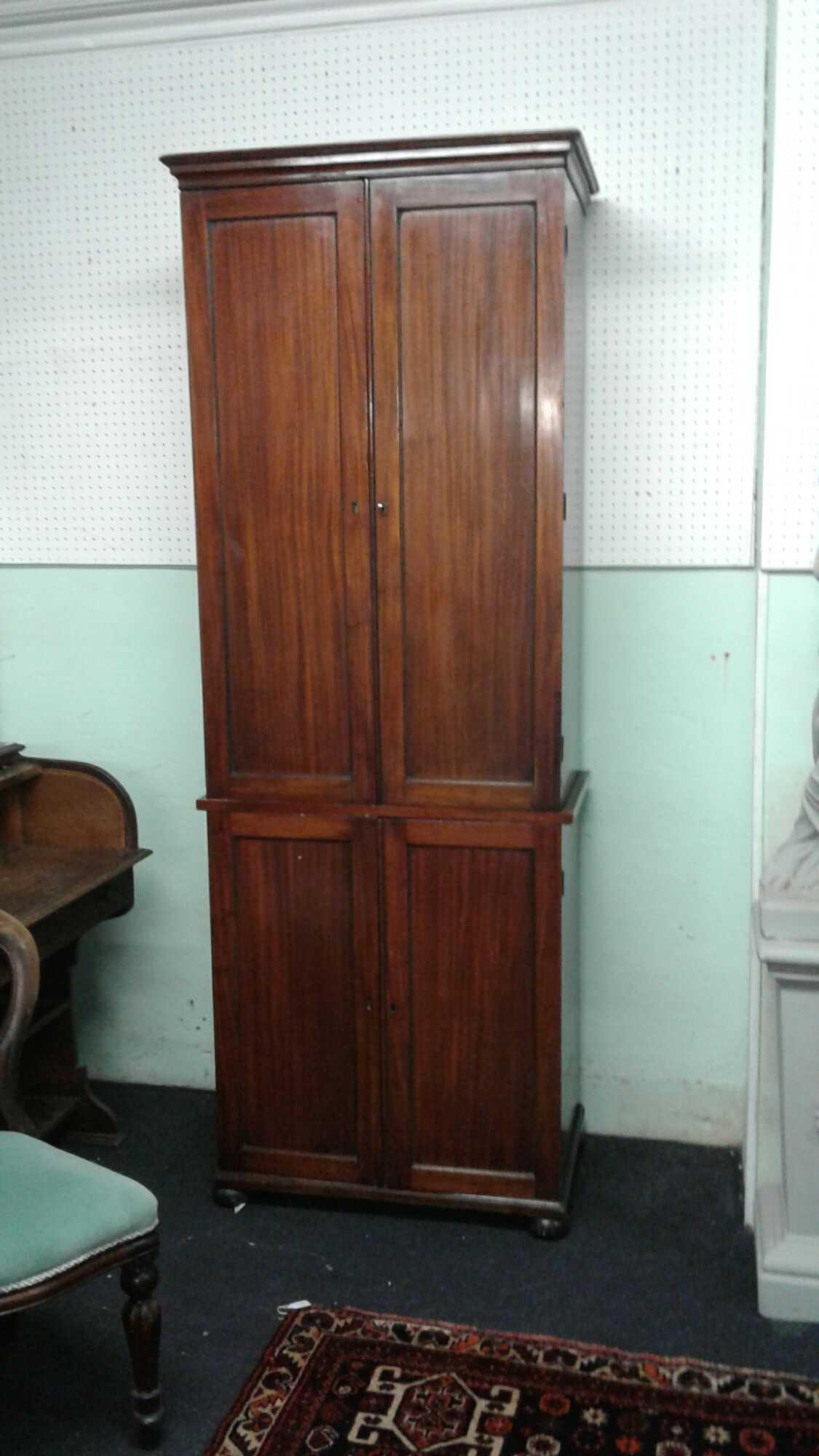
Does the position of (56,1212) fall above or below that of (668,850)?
below

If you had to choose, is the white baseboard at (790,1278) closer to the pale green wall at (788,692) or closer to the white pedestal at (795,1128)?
the white pedestal at (795,1128)

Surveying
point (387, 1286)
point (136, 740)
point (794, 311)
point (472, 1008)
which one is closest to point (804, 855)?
point (472, 1008)

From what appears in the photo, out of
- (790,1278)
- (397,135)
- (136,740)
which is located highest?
(397,135)

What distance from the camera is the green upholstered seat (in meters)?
2.31

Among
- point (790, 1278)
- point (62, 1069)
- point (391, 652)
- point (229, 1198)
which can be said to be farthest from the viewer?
point (62, 1069)

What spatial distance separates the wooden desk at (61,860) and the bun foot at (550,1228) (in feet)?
4.03

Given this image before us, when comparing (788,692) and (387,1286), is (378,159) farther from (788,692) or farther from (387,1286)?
(387,1286)

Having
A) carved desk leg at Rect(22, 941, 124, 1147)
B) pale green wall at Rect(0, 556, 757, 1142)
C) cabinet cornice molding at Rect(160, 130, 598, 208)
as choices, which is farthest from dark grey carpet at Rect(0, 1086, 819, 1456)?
cabinet cornice molding at Rect(160, 130, 598, 208)

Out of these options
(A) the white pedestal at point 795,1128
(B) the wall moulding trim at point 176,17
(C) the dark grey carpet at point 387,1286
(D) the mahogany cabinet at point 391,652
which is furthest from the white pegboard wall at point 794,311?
(C) the dark grey carpet at point 387,1286

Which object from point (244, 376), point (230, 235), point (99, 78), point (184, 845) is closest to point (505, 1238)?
point (184, 845)

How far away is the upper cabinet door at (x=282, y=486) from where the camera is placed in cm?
301

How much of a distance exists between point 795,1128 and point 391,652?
4.53 feet

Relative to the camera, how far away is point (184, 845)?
390 cm

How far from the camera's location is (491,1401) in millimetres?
2621
